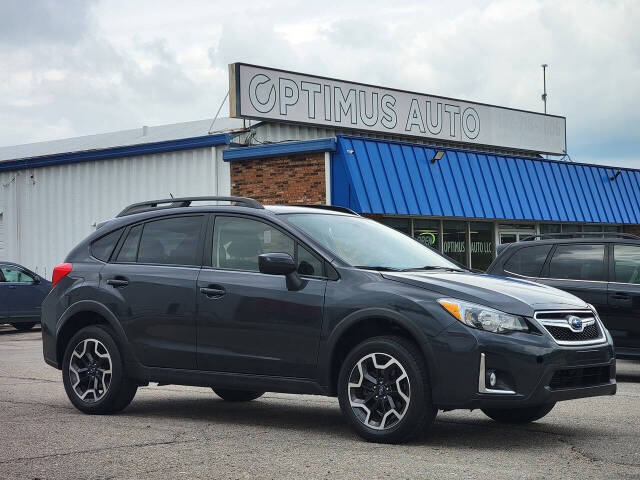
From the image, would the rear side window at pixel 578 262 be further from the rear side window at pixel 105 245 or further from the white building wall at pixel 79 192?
the white building wall at pixel 79 192

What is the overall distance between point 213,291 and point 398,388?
1.84 m

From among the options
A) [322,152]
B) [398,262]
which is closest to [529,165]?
[322,152]

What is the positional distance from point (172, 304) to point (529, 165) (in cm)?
2071

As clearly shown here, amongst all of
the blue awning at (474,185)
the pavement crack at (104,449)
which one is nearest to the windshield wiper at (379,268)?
the pavement crack at (104,449)

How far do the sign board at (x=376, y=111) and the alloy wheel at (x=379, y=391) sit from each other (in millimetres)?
18818

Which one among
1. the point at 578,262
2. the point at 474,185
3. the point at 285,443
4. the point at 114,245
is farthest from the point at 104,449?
the point at 474,185

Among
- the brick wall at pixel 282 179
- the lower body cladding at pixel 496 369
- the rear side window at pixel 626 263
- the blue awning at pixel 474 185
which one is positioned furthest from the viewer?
the brick wall at pixel 282 179

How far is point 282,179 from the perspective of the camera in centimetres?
2419

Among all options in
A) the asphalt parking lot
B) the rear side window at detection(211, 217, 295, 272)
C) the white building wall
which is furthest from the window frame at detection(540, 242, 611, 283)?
the white building wall

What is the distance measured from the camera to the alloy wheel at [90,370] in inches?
352

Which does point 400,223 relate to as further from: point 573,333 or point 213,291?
point 573,333

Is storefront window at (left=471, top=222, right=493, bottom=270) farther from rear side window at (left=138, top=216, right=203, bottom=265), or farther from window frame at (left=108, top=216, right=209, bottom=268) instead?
rear side window at (left=138, top=216, right=203, bottom=265)

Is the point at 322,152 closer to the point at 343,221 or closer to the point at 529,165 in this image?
the point at 529,165

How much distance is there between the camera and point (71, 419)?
8703 millimetres
